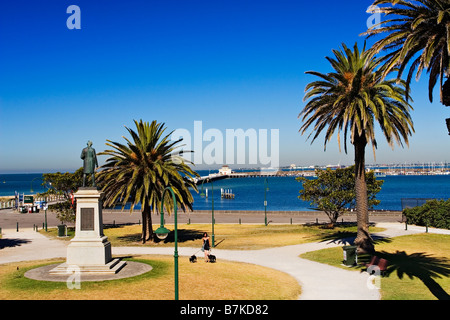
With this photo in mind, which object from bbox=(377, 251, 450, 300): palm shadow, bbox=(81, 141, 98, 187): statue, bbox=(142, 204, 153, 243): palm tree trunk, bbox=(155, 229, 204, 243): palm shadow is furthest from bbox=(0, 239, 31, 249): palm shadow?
bbox=(377, 251, 450, 300): palm shadow

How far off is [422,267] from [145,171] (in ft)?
69.3

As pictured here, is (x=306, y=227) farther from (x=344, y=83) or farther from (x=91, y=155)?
(x=91, y=155)

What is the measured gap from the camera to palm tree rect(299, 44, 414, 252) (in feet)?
82.8

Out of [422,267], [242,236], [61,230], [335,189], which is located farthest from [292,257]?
[61,230]

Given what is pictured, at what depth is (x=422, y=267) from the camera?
22.6 metres

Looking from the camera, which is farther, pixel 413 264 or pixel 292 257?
pixel 292 257

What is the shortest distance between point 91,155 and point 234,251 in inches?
516

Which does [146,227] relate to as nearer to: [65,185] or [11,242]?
[11,242]

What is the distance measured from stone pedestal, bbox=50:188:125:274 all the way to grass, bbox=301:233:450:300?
13.4 m

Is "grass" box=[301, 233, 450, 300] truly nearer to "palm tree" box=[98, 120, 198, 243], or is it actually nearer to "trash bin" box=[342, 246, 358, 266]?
"trash bin" box=[342, 246, 358, 266]

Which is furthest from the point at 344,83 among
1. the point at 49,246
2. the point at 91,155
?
the point at 49,246

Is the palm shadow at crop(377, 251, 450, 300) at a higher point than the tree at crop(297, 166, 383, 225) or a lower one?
lower

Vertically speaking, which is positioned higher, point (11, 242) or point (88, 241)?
point (88, 241)

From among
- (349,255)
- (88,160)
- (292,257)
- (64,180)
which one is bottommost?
(292,257)
